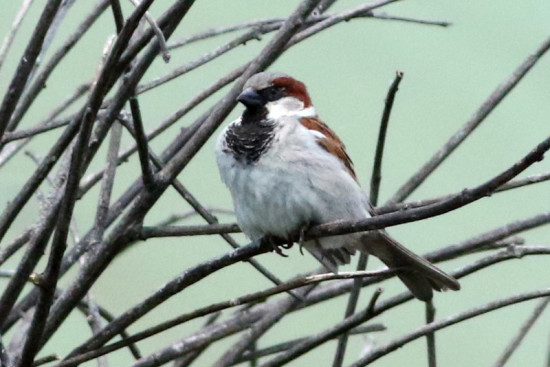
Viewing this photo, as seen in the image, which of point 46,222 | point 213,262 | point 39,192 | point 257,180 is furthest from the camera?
point 257,180

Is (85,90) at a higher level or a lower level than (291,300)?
higher

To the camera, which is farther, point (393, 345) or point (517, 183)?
point (517, 183)

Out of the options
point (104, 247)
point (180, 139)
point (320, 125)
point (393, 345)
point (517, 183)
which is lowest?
point (393, 345)

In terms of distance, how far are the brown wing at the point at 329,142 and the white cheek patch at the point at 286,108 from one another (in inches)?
1.9

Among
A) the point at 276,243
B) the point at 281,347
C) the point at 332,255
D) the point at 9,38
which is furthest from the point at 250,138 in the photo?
the point at 9,38

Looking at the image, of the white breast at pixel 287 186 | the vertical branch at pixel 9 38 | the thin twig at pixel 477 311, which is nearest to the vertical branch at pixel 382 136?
the white breast at pixel 287 186

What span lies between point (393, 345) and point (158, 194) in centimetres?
56

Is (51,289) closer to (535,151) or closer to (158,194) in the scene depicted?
(158,194)

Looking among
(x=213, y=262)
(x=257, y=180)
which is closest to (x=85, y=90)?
(x=257, y=180)

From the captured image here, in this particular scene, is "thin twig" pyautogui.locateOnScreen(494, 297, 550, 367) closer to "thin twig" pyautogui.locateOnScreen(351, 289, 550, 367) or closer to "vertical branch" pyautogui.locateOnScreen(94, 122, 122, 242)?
"thin twig" pyautogui.locateOnScreen(351, 289, 550, 367)

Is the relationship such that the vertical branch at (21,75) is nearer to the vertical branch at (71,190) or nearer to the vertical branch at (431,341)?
the vertical branch at (71,190)

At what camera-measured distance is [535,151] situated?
4.53ft

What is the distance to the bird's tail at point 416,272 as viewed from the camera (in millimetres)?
2184

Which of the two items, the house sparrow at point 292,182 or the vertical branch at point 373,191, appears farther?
the house sparrow at point 292,182
